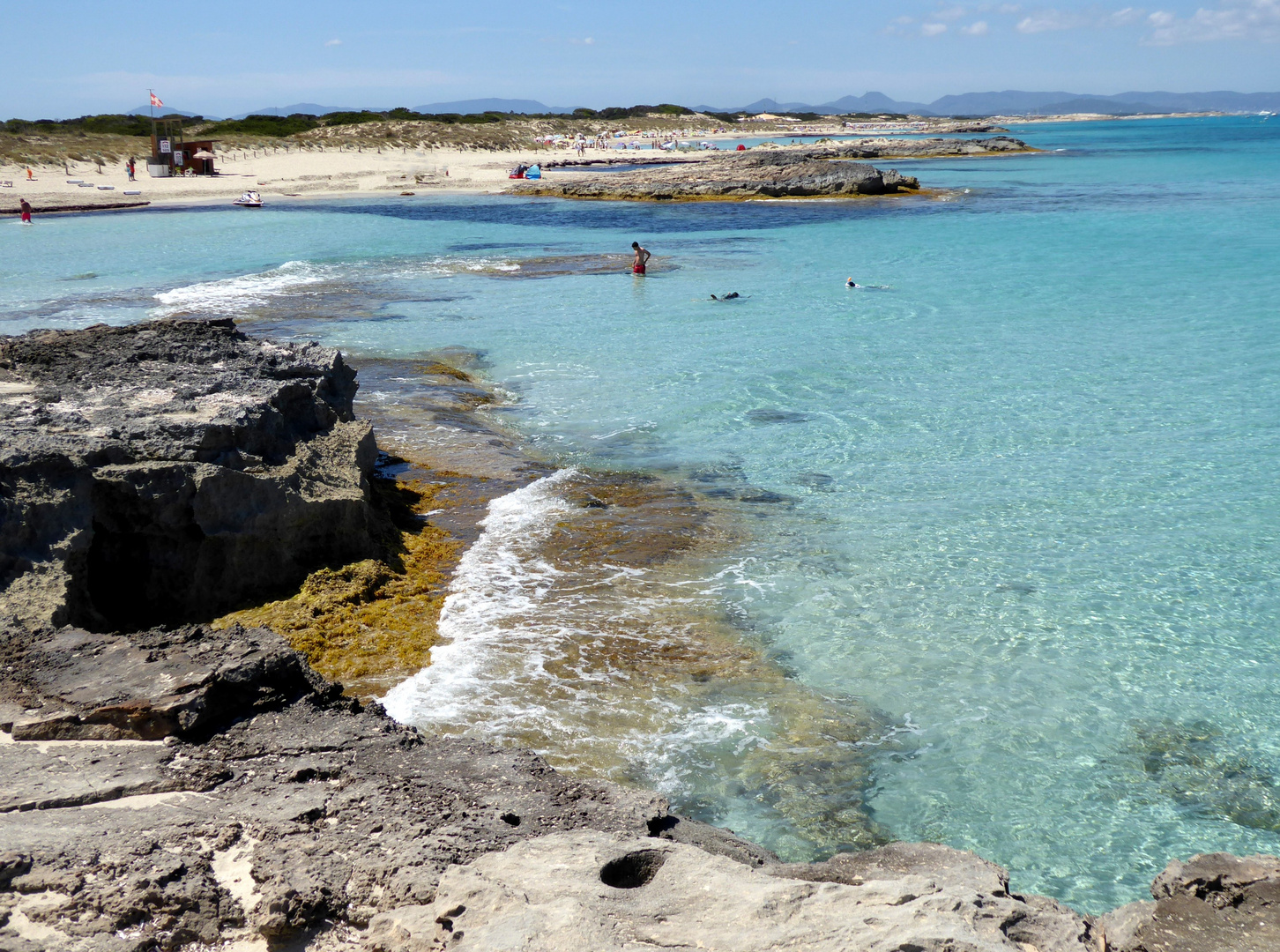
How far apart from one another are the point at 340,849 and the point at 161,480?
4398mm

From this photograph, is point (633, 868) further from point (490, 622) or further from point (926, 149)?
point (926, 149)

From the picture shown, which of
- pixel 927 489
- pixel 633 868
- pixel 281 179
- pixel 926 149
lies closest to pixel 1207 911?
pixel 633 868

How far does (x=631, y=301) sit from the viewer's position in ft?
68.3

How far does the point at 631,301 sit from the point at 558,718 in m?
16.0

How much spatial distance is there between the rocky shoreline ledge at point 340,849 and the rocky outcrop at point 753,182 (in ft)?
135

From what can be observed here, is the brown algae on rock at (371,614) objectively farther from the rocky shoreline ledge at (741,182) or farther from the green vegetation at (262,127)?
the green vegetation at (262,127)

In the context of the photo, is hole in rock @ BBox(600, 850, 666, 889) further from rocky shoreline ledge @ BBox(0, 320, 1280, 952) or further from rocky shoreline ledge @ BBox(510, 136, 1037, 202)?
rocky shoreline ledge @ BBox(510, 136, 1037, 202)

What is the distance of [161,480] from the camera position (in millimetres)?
6730

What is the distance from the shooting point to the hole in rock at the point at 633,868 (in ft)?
11.0

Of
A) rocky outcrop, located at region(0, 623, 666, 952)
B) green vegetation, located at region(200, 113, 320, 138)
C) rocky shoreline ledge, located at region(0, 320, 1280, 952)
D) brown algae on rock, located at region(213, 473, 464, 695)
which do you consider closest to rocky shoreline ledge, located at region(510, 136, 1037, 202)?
green vegetation, located at region(200, 113, 320, 138)

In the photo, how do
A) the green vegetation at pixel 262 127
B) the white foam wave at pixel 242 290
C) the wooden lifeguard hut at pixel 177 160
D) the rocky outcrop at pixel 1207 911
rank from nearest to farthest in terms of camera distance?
the rocky outcrop at pixel 1207 911 < the white foam wave at pixel 242 290 < the wooden lifeguard hut at pixel 177 160 < the green vegetation at pixel 262 127

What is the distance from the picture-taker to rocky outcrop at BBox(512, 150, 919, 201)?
43000mm

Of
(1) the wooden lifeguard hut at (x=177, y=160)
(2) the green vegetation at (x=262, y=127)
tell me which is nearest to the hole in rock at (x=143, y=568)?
(1) the wooden lifeguard hut at (x=177, y=160)

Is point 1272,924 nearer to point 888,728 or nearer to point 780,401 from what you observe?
point 888,728
